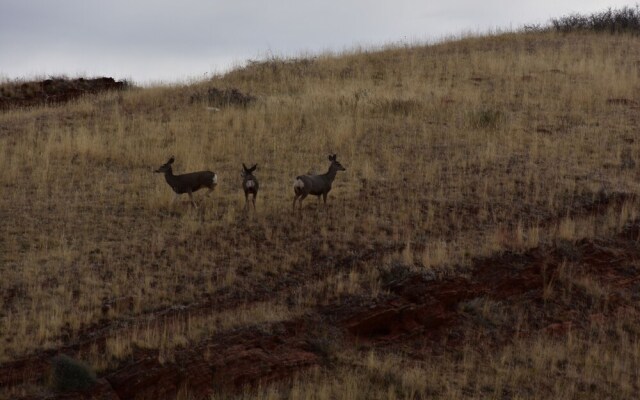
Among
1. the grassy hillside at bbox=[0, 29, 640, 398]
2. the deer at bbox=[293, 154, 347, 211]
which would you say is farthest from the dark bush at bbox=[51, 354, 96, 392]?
the deer at bbox=[293, 154, 347, 211]

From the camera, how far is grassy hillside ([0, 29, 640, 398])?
14.0 meters

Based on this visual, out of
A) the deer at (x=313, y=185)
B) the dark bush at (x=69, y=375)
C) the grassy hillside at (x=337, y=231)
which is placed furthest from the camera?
the deer at (x=313, y=185)

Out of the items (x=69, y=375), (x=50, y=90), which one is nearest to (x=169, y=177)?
(x=69, y=375)

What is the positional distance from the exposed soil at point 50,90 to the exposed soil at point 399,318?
19.4 m

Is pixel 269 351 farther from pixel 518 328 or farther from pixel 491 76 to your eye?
pixel 491 76

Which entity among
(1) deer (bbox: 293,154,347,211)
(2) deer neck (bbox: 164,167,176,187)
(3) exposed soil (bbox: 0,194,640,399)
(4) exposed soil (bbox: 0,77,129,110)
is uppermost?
(4) exposed soil (bbox: 0,77,129,110)

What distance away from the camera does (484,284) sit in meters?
16.0

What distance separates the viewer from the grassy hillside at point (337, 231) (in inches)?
549

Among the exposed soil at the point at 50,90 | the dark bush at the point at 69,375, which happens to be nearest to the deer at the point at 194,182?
the dark bush at the point at 69,375

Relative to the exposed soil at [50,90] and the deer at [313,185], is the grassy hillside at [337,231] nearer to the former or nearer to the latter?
the deer at [313,185]

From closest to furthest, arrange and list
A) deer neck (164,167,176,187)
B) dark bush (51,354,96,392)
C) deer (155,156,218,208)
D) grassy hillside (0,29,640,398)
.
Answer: dark bush (51,354,96,392) < grassy hillside (0,29,640,398) < deer (155,156,218,208) < deer neck (164,167,176,187)

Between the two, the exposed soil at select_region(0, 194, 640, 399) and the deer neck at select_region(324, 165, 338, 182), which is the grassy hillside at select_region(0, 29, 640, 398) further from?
the deer neck at select_region(324, 165, 338, 182)

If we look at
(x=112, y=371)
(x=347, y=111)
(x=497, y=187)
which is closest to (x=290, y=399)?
(x=112, y=371)

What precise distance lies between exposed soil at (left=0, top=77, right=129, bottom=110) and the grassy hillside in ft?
11.3
